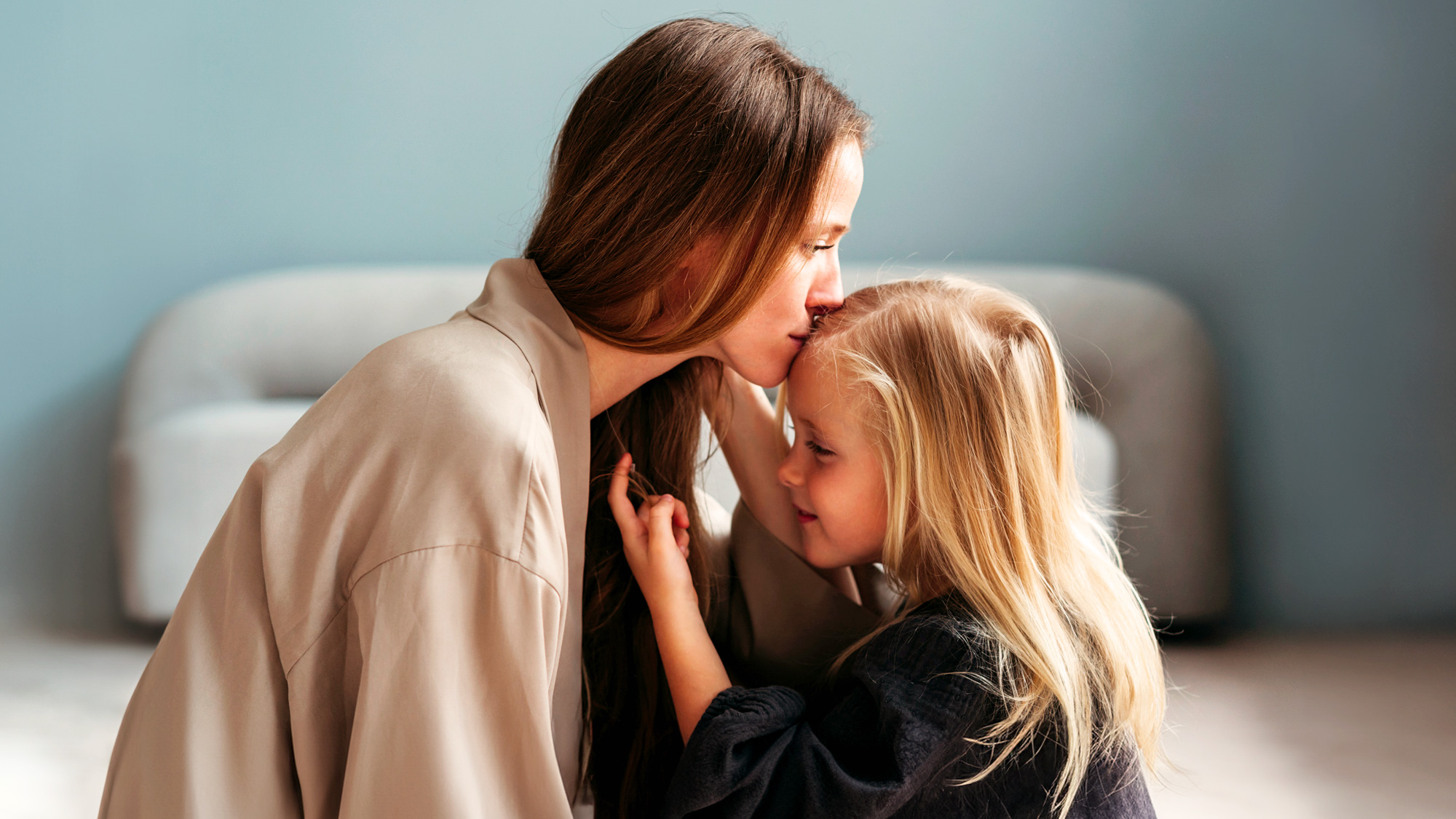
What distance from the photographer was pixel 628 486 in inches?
38.9

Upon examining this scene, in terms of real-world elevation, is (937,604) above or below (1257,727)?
above

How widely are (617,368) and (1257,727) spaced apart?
995 mm

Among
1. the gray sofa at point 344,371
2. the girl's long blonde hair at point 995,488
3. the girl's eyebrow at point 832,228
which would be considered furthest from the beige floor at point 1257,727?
the girl's eyebrow at point 832,228

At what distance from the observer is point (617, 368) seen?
90 centimetres

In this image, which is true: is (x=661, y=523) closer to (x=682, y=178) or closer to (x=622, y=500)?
(x=622, y=500)

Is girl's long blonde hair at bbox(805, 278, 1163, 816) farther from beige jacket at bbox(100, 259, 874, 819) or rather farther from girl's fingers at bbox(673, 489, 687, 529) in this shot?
beige jacket at bbox(100, 259, 874, 819)

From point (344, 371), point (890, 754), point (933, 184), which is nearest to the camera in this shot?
point (890, 754)

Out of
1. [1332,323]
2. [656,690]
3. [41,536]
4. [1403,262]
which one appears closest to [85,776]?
[656,690]

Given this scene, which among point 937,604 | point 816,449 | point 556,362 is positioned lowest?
point 937,604

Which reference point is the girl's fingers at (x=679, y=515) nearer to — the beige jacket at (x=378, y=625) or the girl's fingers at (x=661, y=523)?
the girl's fingers at (x=661, y=523)

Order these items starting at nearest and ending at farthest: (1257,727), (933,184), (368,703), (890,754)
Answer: (368,703) → (890,754) → (1257,727) → (933,184)

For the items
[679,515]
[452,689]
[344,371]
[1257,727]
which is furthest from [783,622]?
[344,371]

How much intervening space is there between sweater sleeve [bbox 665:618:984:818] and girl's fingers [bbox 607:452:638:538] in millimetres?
182

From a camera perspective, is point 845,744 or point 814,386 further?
point 814,386
